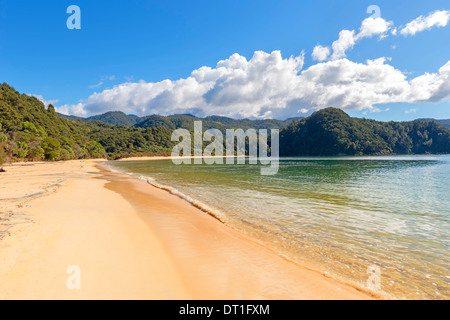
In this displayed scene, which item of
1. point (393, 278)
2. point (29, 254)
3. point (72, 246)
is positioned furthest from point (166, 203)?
point (393, 278)

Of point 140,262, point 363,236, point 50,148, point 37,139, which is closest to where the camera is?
point 140,262

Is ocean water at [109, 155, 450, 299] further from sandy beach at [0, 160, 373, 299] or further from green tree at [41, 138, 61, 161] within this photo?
green tree at [41, 138, 61, 161]

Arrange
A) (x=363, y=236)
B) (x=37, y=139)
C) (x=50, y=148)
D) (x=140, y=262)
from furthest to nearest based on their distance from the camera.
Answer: (x=50, y=148) < (x=37, y=139) < (x=363, y=236) < (x=140, y=262)

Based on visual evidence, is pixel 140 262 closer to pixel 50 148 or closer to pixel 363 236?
pixel 363 236

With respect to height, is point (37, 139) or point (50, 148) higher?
point (37, 139)

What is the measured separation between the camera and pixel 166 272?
536 cm

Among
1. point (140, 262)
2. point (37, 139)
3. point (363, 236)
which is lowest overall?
point (363, 236)

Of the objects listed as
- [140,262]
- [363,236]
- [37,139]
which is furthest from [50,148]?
[363,236]

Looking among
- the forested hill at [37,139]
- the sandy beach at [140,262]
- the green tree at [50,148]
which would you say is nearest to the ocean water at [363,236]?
the sandy beach at [140,262]

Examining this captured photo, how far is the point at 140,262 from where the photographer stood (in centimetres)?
584

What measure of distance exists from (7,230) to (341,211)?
14941 millimetres

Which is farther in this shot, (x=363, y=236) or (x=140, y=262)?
(x=363, y=236)

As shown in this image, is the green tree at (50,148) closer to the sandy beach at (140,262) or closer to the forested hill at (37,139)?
the forested hill at (37,139)

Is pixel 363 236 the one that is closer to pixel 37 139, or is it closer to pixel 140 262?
pixel 140 262
